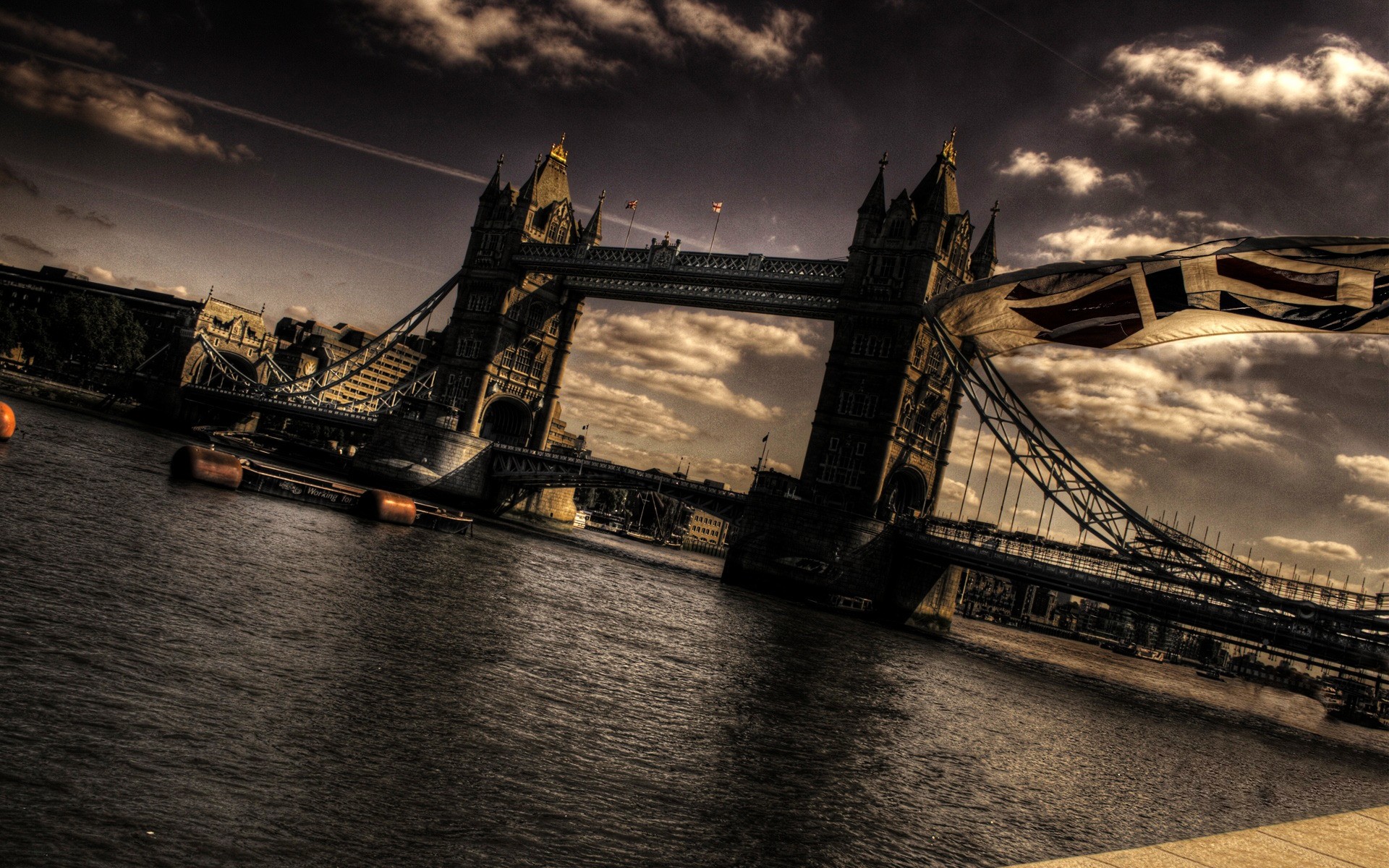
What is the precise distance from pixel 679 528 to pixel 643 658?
165m

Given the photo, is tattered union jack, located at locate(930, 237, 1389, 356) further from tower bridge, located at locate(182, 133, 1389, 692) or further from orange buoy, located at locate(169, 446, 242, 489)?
orange buoy, located at locate(169, 446, 242, 489)

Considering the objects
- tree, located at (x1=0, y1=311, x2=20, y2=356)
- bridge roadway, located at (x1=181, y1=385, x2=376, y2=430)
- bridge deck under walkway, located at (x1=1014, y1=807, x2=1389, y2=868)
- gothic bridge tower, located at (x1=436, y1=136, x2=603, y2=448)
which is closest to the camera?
bridge deck under walkway, located at (x1=1014, y1=807, x2=1389, y2=868)

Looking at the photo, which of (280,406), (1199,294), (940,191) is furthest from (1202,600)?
(280,406)

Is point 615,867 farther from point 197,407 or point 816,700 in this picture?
point 197,407

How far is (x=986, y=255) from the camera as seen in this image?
201 ft

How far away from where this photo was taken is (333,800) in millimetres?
8578

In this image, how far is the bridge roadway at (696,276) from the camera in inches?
2352

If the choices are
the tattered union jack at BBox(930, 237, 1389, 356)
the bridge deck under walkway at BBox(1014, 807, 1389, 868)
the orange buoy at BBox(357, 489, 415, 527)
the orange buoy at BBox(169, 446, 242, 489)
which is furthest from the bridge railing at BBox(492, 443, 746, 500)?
the bridge deck under walkway at BBox(1014, 807, 1389, 868)

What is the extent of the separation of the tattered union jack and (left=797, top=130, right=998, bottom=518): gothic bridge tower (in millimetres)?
11221

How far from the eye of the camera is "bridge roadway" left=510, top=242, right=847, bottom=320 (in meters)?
59.8

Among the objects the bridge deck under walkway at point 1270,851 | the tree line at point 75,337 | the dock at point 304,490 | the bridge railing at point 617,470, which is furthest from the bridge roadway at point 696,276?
the bridge deck under walkway at point 1270,851

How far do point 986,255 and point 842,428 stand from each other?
1700 centimetres

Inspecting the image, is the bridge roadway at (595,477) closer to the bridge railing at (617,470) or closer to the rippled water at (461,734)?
the bridge railing at (617,470)

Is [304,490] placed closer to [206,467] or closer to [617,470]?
[206,467]
